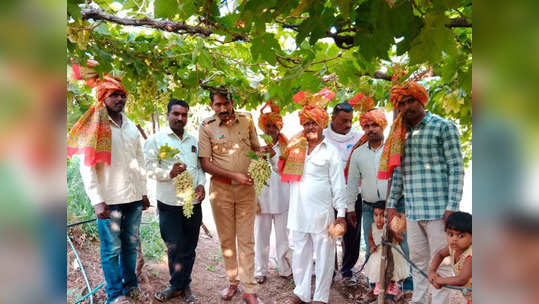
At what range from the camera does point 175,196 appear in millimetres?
3816

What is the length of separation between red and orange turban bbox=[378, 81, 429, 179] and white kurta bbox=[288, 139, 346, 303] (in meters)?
0.59

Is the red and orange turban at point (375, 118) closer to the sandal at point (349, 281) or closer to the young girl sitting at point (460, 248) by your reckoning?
the young girl sitting at point (460, 248)

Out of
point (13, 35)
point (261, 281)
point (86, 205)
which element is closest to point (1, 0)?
point (13, 35)

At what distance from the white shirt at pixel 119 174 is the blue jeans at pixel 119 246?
0.42ft

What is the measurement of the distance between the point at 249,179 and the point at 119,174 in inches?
50.7

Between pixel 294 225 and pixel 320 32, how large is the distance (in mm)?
2705

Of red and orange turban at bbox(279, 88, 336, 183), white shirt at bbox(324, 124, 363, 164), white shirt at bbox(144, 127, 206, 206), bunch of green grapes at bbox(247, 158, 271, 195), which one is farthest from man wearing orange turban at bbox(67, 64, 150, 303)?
white shirt at bbox(324, 124, 363, 164)

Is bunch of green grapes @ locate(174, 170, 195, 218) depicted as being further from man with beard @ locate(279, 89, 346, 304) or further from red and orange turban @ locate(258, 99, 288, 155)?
red and orange turban @ locate(258, 99, 288, 155)

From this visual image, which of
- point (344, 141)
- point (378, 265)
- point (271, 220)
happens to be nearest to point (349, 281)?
point (378, 265)

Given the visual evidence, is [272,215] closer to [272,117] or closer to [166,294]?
[272,117]

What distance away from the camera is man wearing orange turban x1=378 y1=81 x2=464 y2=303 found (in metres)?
2.90

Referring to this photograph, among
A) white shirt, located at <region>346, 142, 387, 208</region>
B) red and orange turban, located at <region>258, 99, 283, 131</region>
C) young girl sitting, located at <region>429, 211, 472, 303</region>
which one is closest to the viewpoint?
young girl sitting, located at <region>429, 211, 472, 303</region>

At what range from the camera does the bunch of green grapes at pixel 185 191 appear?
11.8 ft

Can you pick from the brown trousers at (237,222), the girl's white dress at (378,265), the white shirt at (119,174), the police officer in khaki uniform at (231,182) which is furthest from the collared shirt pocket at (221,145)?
the girl's white dress at (378,265)
